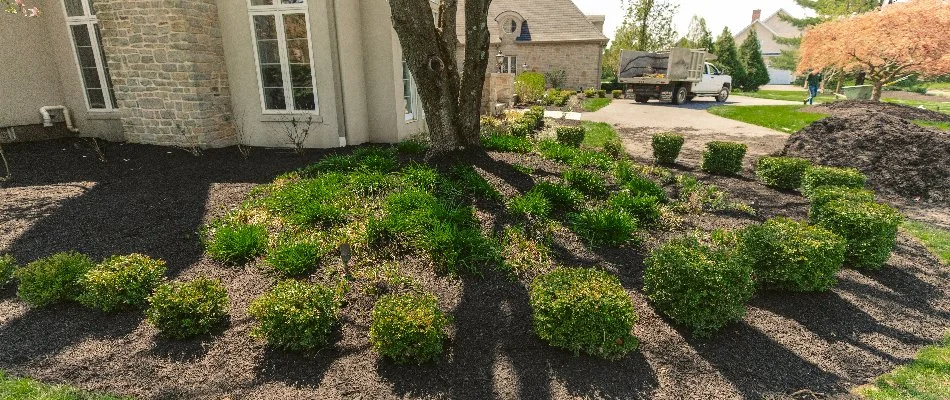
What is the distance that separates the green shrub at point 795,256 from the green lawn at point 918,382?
80 centimetres

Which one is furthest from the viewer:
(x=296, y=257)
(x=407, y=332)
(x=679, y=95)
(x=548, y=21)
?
(x=548, y=21)

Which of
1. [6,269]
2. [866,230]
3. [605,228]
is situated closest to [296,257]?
[6,269]

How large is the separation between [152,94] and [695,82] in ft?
77.0

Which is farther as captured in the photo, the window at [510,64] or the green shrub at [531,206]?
the window at [510,64]

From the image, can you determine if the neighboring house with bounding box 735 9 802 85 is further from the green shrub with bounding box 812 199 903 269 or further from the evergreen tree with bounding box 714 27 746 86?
the green shrub with bounding box 812 199 903 269

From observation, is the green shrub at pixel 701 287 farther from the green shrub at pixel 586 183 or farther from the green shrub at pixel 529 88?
the green shrub at pixel 529 88

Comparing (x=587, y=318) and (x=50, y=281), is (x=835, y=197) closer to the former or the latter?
(x=587, y=318)

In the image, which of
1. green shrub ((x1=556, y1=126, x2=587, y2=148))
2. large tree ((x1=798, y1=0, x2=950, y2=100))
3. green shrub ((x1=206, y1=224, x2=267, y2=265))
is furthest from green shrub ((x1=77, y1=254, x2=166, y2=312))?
large tree ((x1=798, y1=0, x2=950, y2=100))

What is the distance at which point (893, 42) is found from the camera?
15312mm

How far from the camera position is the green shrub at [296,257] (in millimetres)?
3945

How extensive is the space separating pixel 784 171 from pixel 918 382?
15.5ft

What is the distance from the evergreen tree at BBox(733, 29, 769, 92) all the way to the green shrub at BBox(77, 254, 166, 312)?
41192 mm

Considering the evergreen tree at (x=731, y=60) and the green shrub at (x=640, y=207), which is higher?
the evergreen tree at (x=731, y=60)

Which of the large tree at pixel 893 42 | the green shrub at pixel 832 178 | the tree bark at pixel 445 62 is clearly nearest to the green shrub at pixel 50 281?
the tree bark at pixel 445 62
